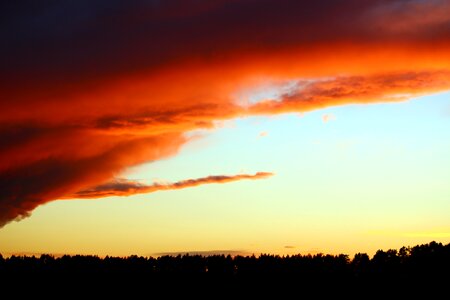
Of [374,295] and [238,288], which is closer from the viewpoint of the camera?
[374,295]

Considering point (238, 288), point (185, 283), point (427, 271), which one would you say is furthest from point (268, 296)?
point (427, 271)

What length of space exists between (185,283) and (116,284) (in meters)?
18.5

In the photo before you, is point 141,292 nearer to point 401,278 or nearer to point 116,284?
point 116,284

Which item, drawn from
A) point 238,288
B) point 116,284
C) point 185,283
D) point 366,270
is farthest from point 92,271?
point 366,270

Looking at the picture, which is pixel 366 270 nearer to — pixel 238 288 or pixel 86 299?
pixel 238 288

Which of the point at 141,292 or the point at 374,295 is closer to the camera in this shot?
the point at 374,295

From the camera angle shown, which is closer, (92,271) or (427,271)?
(427,271)

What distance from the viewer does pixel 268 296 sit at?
18688 centimetres

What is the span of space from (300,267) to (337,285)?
11.4 m

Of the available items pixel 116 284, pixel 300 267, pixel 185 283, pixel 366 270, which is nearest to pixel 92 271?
pixel 116 284

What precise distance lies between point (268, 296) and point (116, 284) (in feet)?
134

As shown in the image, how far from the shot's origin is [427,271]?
182m

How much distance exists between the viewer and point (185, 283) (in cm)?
19888

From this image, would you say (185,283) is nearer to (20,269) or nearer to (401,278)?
(20,269)
